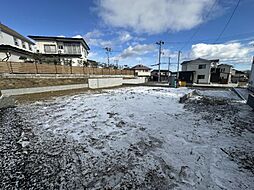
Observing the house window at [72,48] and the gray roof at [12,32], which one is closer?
the gray roof at [12,32]

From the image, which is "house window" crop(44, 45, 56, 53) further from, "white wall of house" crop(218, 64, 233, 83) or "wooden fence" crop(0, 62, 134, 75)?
"white wall of house" crop(218, 64, 233, 83)

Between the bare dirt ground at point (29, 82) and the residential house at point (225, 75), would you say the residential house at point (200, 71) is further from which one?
the bare dirt ground at point (29, 82)

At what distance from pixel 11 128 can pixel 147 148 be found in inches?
176

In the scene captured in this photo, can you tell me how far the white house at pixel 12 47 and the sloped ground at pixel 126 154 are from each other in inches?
546

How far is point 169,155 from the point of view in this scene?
9.05 ft

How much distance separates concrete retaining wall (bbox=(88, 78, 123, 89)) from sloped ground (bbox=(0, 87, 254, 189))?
35.4 feet

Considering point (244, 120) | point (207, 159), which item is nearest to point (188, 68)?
point (244, 120)

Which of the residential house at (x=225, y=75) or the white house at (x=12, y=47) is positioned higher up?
the white house at (x=12, y=47)

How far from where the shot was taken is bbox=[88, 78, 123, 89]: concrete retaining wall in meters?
15.4

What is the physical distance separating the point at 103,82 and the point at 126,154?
1474 cm

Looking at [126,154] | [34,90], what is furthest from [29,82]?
[126,154]

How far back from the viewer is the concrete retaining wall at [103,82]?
50.5ft

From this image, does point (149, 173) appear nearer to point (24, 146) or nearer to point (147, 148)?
point (147, 148)

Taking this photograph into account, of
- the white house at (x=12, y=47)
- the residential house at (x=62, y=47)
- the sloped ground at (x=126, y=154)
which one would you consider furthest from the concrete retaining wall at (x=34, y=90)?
the residential house at (x=62, y=47)
